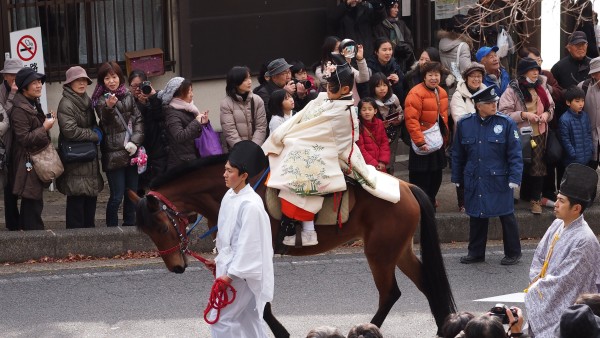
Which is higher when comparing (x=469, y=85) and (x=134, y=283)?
(x=469, y=85)

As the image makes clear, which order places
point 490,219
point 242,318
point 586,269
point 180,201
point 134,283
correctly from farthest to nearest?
1. point 490,219
2. point 134,283
3. point 180,201
4. point 242,318
5. point 586,269

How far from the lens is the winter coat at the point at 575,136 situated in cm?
1344

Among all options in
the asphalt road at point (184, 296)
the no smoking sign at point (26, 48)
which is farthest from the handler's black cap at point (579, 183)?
the no smoking sign at point (26, 48)

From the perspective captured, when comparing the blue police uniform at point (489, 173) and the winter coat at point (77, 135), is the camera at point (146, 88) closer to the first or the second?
the winter coat at point (77, 135)

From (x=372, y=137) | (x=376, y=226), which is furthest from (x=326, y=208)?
(x=372, y=137)

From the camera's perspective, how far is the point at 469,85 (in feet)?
44.2

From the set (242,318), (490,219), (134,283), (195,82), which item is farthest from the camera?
(195,82)

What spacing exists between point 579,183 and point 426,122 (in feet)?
18.4

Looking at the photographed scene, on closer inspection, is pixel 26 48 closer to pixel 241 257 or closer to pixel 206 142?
pixel 206 142

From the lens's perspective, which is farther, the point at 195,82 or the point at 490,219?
the point at 195,82

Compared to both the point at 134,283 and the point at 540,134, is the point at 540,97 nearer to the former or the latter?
the point at 540,134

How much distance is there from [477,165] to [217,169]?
3174 mm

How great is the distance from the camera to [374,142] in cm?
1295

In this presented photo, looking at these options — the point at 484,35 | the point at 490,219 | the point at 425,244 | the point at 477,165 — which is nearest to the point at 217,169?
the point at 425,244
